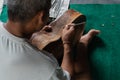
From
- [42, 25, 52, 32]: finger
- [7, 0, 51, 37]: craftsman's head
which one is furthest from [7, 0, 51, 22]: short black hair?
[42, 25, 52, 32]: finger

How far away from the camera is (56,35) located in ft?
4.52

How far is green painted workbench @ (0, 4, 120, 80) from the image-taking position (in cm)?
136

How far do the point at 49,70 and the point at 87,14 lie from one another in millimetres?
844

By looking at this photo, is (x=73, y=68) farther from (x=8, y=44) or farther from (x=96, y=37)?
(x=8, y=44)

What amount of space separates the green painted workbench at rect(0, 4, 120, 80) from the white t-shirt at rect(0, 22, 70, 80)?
575mm

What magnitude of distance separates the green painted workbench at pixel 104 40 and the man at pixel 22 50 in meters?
0.56

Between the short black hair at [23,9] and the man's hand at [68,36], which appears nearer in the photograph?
the short black hair at [23,9]

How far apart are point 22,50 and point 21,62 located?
0.04 m

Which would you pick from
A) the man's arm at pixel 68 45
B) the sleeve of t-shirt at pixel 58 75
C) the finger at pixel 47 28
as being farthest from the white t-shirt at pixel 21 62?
the finger at pixel 47 28

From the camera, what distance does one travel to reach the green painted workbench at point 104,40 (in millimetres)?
1362

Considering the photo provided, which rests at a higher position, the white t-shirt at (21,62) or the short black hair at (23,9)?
the short black hair at (23,9)

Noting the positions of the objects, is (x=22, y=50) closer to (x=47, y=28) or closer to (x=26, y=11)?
(x=26, y=11)

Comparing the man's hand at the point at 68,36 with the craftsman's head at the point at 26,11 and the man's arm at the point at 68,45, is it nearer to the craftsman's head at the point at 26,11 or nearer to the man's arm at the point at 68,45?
the man's arm at the point at 68,45

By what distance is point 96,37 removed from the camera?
4.90 ft
